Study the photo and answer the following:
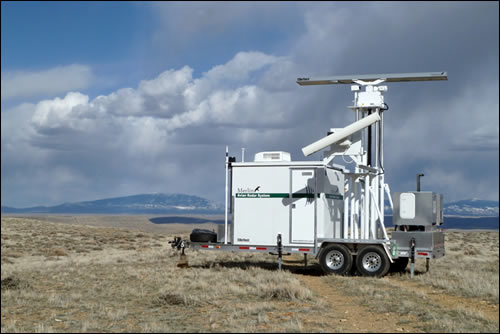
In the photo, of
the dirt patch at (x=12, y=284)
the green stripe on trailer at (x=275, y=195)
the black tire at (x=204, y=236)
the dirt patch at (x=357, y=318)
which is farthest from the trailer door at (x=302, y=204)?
the dirt patch at (x=12, y=284)

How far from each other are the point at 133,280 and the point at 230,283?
11.3ft

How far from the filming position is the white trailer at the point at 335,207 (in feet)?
60.4

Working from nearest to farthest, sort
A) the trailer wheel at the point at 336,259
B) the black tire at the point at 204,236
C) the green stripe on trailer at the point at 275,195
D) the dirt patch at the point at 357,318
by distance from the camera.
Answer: the dirt patch at the point at 357,318, the trailer wheel at the point at 336,259, the green stripe on trailer at the point at 275,195, the black tire at the point at 204,236

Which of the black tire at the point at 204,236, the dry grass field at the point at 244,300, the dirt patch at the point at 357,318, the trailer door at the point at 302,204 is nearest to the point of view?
the dirt patch at the point at 357,318

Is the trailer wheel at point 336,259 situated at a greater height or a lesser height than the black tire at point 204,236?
lesser

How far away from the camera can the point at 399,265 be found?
65.5 ft

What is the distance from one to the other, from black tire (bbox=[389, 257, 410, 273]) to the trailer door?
10.1 ft

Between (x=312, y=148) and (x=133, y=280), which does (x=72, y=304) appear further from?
(x=312, y=148)

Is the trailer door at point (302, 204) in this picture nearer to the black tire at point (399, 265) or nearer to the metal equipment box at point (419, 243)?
the metal equipment box at point (419, 243)

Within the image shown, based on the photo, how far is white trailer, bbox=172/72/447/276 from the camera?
60.4 feet

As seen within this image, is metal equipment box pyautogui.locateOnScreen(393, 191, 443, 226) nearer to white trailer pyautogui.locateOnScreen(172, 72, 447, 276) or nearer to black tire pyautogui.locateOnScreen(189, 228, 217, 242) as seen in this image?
white trailer pyautogui.locateOnScreen(172, 72, 447, 276)

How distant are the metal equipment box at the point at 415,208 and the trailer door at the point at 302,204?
258 cm

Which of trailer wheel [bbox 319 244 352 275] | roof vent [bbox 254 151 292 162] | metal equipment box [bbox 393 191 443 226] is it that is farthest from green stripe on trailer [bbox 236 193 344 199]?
metal equipment box [bbox 393 191 443 226]

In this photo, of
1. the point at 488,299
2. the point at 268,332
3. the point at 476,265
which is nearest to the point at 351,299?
the point at 488,299
